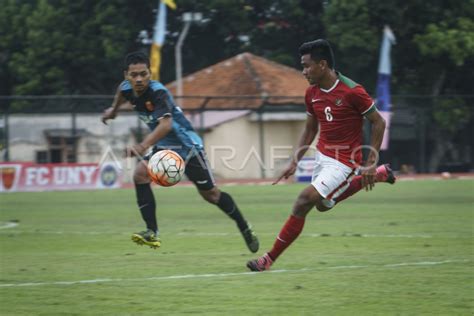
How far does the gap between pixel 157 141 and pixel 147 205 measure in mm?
769

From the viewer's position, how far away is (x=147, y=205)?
10.7m

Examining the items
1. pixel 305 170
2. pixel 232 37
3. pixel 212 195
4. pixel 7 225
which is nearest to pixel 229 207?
pixel 212 195

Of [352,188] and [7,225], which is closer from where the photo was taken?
[352,188]

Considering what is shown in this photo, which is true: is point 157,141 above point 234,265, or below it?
above

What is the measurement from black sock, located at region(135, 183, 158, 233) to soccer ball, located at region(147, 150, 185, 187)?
0.36 m

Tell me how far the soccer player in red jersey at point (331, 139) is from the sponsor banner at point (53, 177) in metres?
19.8

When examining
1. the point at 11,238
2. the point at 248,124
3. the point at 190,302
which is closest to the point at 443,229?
the point at 11,238

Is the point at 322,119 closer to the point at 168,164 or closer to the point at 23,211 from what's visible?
the point at 168,164

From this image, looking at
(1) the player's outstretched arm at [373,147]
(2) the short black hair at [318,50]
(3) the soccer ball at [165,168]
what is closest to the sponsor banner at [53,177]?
(3) the soccer ball at [165,168]

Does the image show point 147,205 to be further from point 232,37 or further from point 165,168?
point 232,37

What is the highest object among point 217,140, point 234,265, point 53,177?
point 234,265

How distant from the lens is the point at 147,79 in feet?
34.9

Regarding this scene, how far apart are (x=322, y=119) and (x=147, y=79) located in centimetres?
229

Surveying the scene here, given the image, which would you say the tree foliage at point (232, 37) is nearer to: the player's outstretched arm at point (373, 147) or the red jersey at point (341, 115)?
the red jersey at point (341, 115)
